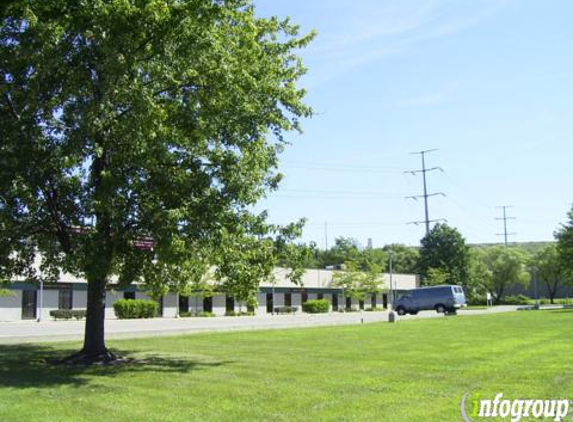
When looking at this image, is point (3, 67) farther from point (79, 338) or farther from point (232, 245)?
point (79, 338)

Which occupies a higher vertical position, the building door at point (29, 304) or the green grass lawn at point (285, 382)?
the building door at point (29, 304)

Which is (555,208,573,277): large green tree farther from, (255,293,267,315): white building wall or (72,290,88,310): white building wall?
(72,290,88,310): white building wall

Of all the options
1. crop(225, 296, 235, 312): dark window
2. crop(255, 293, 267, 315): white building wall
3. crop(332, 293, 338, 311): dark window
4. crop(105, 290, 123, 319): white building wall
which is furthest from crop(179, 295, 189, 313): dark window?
crop(332, 293, 338, 311): dark window

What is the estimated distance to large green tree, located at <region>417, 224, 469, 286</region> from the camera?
9450 centimetres

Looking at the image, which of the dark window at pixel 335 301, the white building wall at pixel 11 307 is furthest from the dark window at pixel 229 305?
the white building wall at pixel 11 307

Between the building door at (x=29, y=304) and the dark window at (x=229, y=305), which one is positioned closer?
the building door at (x=29, y=304)

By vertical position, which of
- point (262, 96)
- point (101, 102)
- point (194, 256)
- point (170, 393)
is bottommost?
point (170, 393)

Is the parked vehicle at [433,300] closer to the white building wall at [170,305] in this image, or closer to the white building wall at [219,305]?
the white building wall at [219,305]

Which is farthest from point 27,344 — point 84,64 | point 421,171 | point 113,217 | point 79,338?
point 421,171

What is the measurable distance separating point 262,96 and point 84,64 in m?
4.29

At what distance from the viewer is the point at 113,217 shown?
13.2 metres

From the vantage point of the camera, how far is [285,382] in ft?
38.1

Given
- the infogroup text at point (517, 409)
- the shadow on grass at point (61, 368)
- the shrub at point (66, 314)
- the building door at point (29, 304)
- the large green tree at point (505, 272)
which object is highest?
the large green tree at point (505, 272)

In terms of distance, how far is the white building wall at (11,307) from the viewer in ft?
144
